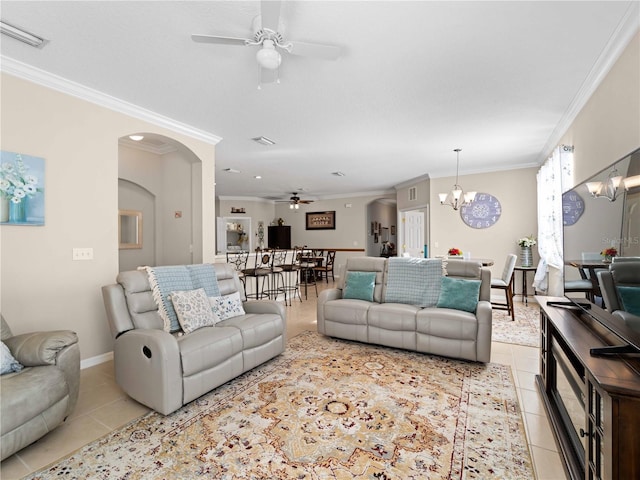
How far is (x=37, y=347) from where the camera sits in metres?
2.02

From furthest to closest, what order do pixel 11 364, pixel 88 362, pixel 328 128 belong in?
pixel 328 128, pixel 88 362, pixel 11 364

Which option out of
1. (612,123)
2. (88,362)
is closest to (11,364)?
(88,362)

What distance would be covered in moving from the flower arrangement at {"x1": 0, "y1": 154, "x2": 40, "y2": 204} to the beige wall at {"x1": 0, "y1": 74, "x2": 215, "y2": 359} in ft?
0.38

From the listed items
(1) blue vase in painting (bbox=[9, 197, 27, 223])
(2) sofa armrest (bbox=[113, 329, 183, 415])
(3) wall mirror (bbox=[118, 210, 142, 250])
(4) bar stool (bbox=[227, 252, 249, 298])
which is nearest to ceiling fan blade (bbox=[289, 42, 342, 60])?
(2) sofa armrest (bbox=[113, 329, 183, 415])

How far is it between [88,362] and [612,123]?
5296 mm

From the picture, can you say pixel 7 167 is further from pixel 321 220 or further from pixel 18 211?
pixel 321 220

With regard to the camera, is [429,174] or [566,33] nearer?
[566,33]

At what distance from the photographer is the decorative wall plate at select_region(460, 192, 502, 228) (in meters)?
6.31

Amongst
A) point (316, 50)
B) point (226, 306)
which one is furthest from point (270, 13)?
point (226, 306)

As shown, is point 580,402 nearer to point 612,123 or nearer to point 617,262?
point 617,262

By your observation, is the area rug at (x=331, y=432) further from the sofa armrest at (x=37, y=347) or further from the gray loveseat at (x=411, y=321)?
the sofa armrest at (x=37, y=347)

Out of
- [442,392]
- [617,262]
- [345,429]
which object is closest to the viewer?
[617,262]

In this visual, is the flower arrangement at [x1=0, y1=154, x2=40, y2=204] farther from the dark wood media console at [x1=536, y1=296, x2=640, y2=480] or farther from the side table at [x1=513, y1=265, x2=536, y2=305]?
the side table at [x1=513, y1=265, x2=536, y2=305]

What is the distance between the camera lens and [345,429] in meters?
2.09
